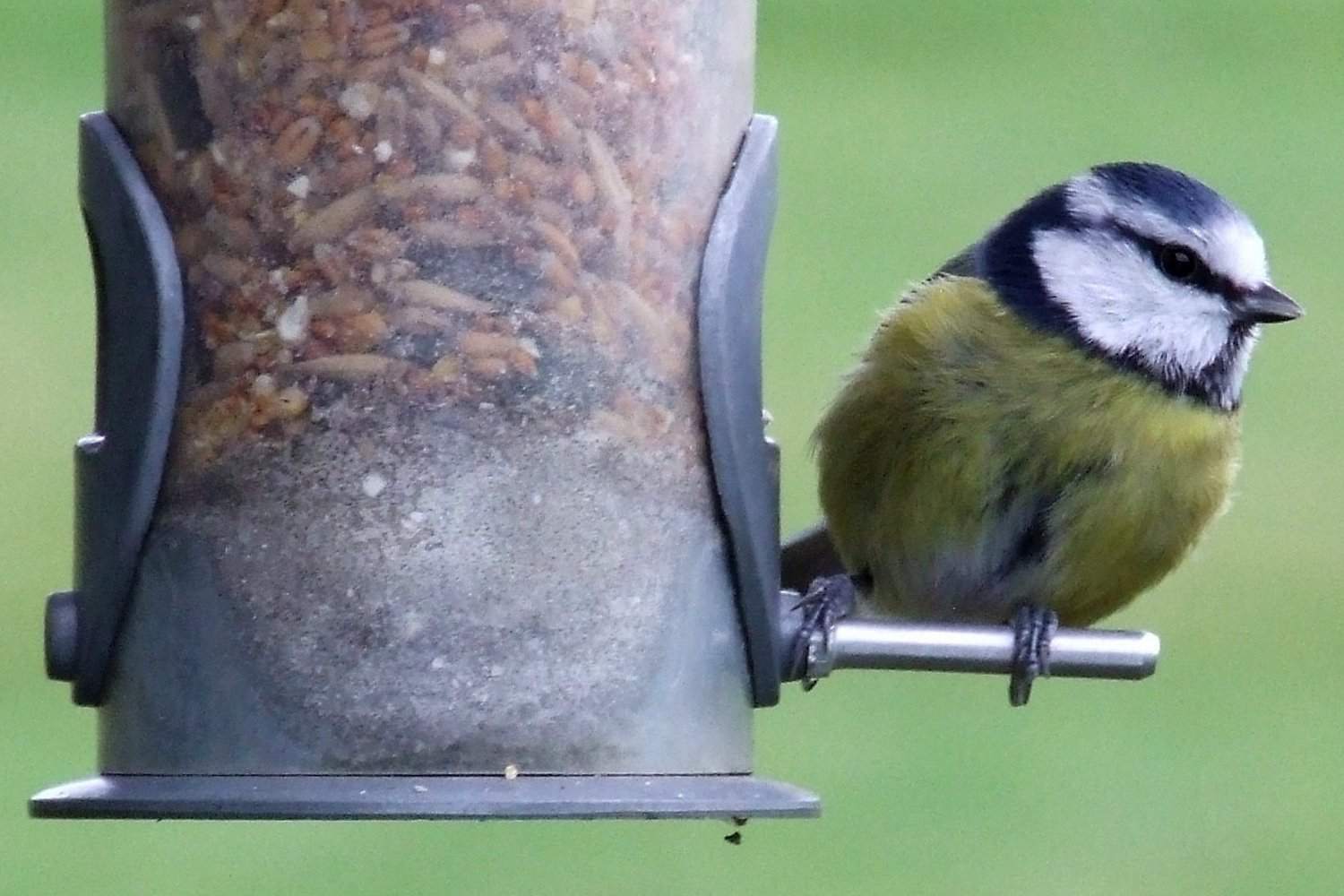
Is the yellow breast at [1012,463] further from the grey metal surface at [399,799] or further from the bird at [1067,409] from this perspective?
the grey metal surface at [399,799]

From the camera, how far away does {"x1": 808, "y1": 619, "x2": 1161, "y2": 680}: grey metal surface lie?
3688mm

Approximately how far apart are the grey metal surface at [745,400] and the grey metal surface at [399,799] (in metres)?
0.29

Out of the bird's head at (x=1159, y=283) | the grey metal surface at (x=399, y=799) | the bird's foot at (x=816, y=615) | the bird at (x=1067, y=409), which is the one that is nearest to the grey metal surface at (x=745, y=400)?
the bird's foot at (x=816, y=615)

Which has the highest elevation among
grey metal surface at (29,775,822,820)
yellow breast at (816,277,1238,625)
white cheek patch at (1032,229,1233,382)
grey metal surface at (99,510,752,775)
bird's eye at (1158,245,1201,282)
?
bird's eye at (1158,245,1201,282)

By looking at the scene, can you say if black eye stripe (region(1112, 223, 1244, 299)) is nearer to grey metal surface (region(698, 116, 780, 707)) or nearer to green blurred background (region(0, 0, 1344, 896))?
grey metal surface (region(698, 116, 780, 707))

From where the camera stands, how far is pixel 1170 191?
4340 millimetres

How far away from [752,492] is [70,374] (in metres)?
5.73

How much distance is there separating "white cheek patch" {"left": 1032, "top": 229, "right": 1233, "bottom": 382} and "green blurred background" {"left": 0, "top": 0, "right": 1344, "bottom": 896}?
2.75m

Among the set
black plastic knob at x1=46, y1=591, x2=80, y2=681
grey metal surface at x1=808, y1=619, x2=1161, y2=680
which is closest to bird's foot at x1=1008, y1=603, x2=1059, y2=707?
grey metal surface at x1=808, y1=619, x2=1161, y2=680

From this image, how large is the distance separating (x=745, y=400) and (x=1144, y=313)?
2.93 feet

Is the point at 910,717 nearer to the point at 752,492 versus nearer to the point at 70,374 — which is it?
the point at 70,374

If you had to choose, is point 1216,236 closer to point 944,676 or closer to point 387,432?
point 387,432

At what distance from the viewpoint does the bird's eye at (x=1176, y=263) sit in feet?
14.0

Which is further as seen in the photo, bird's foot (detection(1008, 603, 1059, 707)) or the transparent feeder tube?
bird's foot (detection(1008, 603, 1059, 707))
